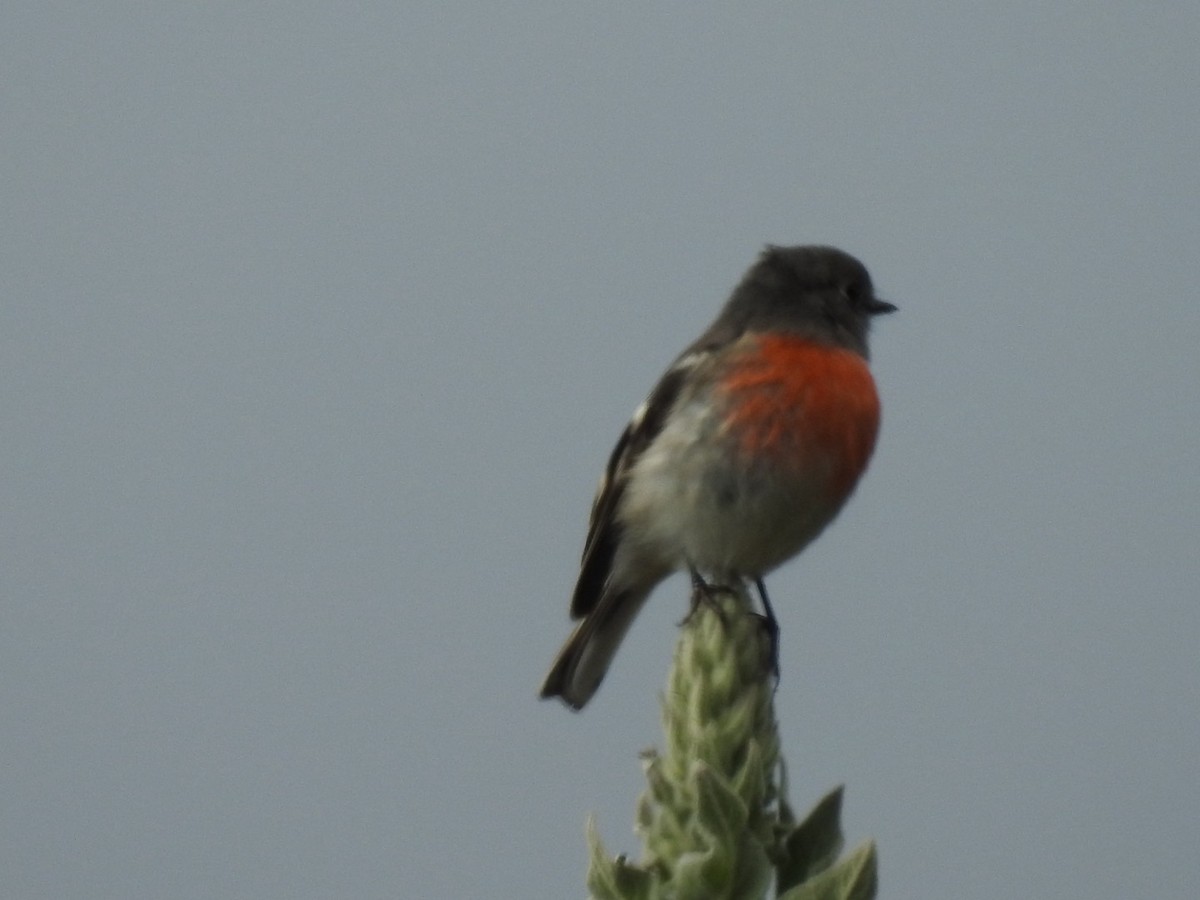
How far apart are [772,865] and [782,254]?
4.48 metres

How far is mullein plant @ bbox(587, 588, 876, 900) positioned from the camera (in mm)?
2084

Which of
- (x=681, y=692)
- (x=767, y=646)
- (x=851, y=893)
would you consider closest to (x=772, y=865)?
(x=851, y=893)

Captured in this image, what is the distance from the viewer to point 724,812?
2.12 m

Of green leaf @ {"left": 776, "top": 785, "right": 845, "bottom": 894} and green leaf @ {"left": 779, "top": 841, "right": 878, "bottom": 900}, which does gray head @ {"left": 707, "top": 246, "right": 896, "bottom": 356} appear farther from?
green leaf @ {"left": 779, "top": 841, "right": 878, "bottom": 900}

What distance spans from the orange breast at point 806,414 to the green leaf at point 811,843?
3.00m

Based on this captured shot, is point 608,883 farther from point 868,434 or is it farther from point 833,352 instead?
point 833,352

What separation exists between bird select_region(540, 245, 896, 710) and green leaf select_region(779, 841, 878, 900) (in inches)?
109

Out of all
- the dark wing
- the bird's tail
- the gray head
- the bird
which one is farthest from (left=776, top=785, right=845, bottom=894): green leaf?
the gray head

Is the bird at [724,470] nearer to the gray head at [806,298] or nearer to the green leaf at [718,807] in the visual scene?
the gray head at [806,298]

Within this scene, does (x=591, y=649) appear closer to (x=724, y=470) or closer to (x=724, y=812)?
(x=724, y=470)

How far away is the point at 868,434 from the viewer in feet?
17.3

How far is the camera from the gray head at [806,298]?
593 centimetres

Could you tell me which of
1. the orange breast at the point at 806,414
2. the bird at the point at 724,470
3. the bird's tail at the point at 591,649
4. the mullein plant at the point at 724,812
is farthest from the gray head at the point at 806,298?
the mullein plant at the point at 724,812

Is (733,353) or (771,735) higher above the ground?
(733,353)
